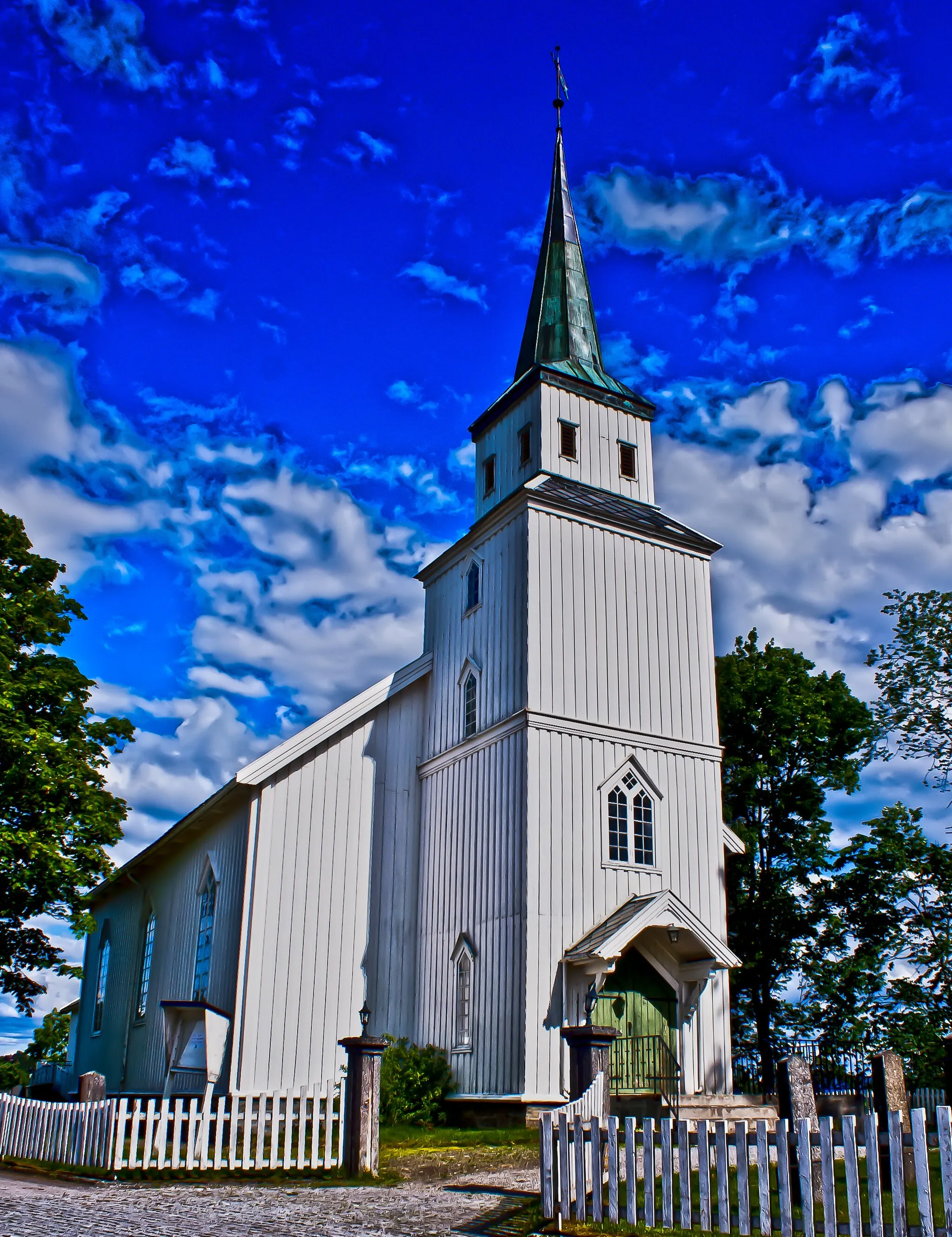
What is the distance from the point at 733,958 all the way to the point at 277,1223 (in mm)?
11998

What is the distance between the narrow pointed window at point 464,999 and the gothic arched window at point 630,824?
3308mm

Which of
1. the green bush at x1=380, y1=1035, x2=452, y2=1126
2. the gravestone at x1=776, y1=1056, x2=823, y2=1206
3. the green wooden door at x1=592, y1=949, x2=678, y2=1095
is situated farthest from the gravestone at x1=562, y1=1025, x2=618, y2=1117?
the green bush at x1=380, y1=1035, x2=452, y2=1126

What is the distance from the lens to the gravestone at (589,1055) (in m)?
12.1

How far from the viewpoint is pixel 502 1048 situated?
19406 mm

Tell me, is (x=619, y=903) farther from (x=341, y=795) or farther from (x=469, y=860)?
(x=341, y=795)

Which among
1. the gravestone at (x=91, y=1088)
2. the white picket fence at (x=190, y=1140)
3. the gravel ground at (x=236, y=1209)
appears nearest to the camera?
the gravel ground at (x=236, y=1209)

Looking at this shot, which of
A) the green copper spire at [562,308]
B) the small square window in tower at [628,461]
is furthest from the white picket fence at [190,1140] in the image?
the green copper spire at [562,308]

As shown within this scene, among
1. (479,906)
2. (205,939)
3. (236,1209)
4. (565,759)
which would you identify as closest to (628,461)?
(565,759)

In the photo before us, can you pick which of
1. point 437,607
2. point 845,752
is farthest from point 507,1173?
point 845,752

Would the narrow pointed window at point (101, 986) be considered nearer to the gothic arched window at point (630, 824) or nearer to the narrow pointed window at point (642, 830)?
the gothic arched window at point (630, 824)

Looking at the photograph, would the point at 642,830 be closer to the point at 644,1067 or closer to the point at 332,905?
the point at 644,1067

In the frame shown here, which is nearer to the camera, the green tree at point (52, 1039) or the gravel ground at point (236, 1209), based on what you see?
the gravel ground at point (236, 1209)


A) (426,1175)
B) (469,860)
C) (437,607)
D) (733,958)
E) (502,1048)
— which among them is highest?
(437,607)

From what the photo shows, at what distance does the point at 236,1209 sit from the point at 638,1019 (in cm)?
1068
